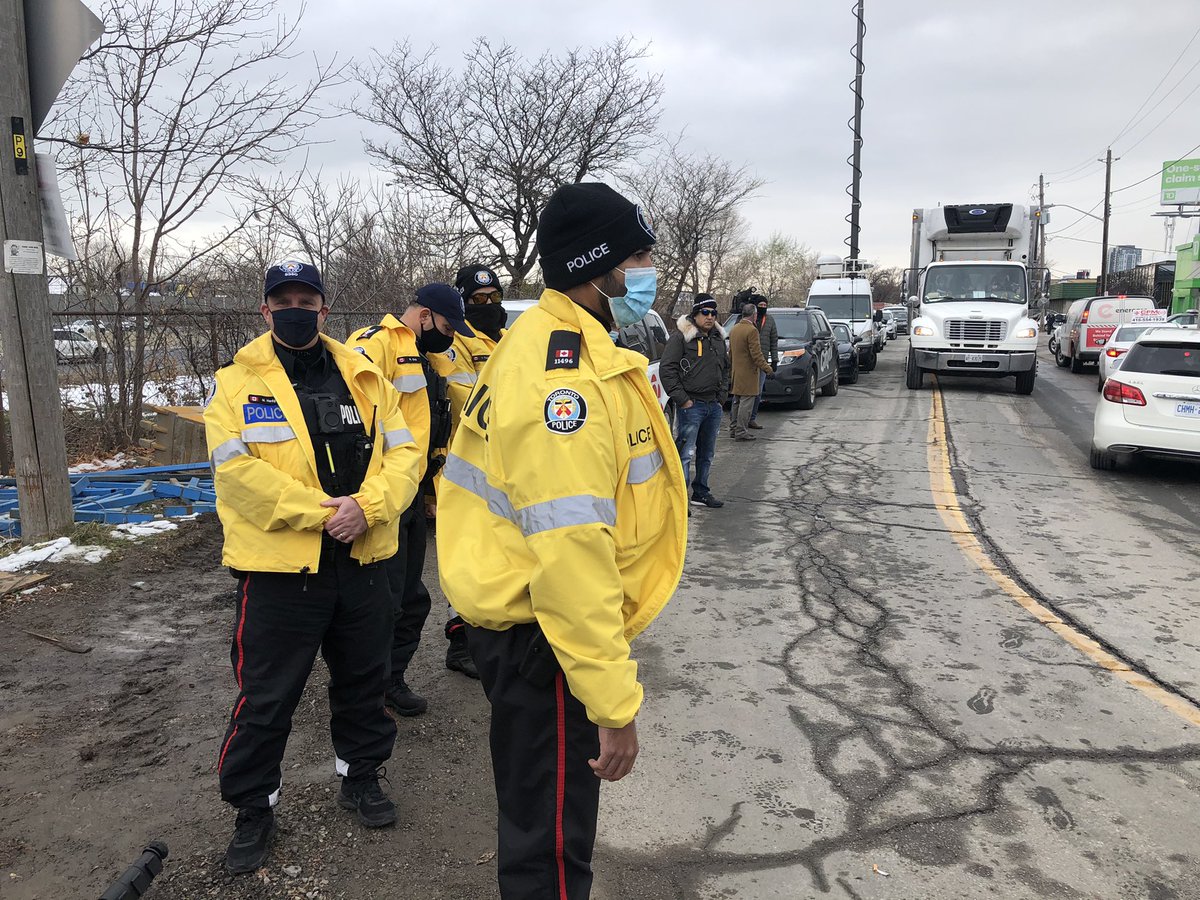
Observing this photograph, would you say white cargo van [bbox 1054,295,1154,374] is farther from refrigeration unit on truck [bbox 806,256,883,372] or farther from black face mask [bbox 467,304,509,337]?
black face mask [bbox 467,304,509,337]

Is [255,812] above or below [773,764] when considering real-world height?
above

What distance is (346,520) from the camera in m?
2.89

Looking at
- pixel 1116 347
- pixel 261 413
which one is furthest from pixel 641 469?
pixel 1116 347

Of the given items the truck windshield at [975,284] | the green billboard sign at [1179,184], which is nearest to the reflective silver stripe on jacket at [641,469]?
the truck windshield at [975,284]

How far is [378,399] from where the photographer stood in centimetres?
321

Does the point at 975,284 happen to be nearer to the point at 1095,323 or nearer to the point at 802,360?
the point at 802,360

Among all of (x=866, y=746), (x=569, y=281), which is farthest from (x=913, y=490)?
(x=569, y=281)

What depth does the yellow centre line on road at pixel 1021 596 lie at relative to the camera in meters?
4.05

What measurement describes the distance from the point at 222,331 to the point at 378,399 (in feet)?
22.9

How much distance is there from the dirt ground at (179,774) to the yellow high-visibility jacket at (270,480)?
1004 millimetres

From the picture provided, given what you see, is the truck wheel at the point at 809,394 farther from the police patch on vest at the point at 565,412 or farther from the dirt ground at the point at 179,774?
the police patch on vest at the point at 565,412

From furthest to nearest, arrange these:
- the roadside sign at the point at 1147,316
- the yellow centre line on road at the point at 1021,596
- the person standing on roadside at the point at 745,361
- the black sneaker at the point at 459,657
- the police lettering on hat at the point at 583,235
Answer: the roadside sign at the point at 1147,316 → the person standing on roadside at the point at 745,361 → the black sneaker at the point at 459,657 → the yellow centre line on road at the point at 1021,596 → the police lettering on hat at the point at 583,235

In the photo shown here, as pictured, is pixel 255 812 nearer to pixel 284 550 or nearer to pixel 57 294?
pixel 284 550

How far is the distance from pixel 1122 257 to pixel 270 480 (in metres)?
93.6
